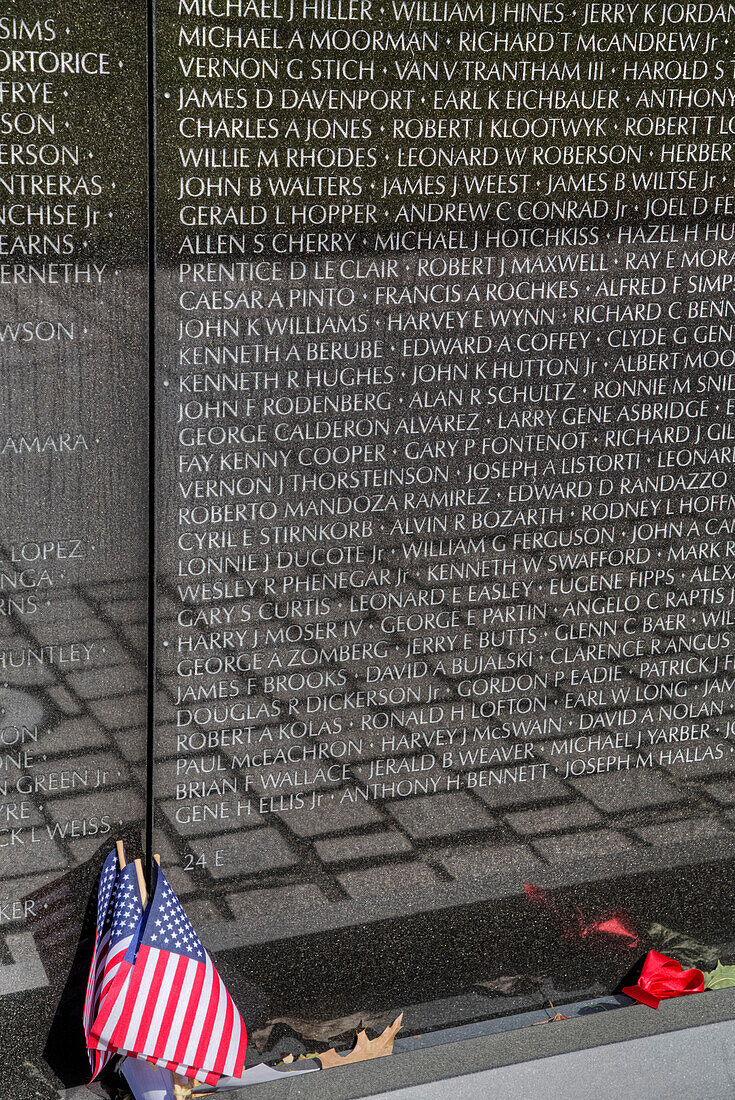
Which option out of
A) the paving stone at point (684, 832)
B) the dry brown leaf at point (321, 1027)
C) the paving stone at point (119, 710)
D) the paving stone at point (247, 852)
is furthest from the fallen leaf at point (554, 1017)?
the paving stone at point (119, 710)

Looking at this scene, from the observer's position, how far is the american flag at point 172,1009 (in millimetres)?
3146

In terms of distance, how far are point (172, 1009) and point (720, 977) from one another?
6.73ft

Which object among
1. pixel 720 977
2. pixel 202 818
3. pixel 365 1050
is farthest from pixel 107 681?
pixel 720 977

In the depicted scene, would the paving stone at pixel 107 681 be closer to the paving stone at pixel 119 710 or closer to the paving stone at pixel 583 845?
the paving stone at pixel 119 710

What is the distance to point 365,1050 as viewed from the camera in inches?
154

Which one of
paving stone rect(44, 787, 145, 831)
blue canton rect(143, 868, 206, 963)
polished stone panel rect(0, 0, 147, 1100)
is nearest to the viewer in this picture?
polished stone panel rect(0, 0, 147, 1100)

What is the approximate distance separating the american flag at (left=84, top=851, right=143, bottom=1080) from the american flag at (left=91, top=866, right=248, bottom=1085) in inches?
0.7

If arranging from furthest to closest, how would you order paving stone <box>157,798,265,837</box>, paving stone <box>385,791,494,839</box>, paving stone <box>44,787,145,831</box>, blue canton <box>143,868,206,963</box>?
paving stone <box>385,791,494,839</box> → paving stone <box>157,798,265,837</box> → paving stone <box>44,787,145,831</box> → blue canton <box>143,868,206,963</box>

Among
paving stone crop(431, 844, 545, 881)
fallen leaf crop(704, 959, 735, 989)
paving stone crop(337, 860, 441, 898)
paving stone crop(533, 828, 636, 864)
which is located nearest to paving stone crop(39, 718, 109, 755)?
paving stone crop(337, 860, 441, 898)

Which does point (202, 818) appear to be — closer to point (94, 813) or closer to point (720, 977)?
point (94, 813)

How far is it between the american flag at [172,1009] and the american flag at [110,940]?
19mm

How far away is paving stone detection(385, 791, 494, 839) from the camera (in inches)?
154

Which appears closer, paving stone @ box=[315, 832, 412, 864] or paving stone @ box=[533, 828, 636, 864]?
paving stone @ box=[315, 832, 412, 864]

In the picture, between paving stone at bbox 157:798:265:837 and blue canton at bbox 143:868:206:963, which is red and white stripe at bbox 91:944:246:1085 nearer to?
blue canton at bbox 143:868:206:963
